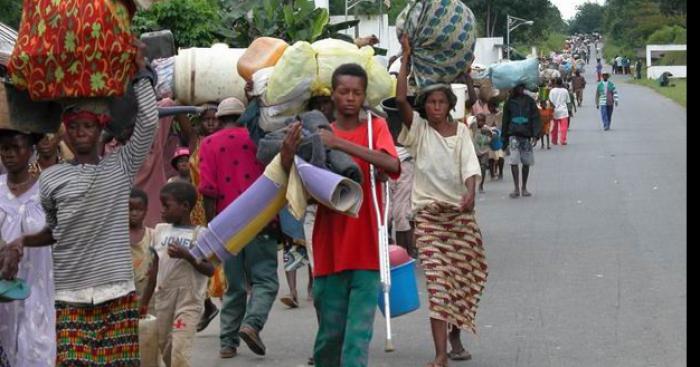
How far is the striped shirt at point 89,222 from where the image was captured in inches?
235

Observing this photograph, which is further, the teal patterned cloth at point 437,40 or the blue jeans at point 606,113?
the blue jeans at point 606,113

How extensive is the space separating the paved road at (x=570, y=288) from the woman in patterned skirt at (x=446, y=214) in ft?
1.74

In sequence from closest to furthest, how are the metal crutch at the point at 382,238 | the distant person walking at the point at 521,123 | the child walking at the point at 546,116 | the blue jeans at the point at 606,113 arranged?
the metal crutch at the point at 382,238
the distant person walking at the point at 521,123
the child walking at the point at 546,116
the blue jeans at the point at 606,113


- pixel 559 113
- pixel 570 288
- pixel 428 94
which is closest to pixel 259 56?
pixel 428 94

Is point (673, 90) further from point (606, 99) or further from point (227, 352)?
point (227, 352)

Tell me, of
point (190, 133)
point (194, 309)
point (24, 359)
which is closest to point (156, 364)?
point (194, 309)

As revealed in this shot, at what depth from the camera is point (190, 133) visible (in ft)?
35.8

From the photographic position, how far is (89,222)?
5973mm

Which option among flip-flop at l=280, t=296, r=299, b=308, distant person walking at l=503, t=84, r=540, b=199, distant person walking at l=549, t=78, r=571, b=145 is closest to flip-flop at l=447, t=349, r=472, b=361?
flip-flop at l=280, t=296, r=299, b=308

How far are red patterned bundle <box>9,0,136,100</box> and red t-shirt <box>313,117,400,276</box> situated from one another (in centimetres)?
138

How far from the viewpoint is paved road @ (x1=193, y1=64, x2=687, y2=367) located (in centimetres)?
892

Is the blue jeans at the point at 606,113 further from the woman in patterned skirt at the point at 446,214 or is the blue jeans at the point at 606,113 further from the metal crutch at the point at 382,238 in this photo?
the metal crutch at the point at 382,238

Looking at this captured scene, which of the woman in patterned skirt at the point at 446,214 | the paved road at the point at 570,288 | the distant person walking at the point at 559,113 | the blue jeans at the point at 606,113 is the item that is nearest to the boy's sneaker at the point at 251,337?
the paved road at the point at 570,288
